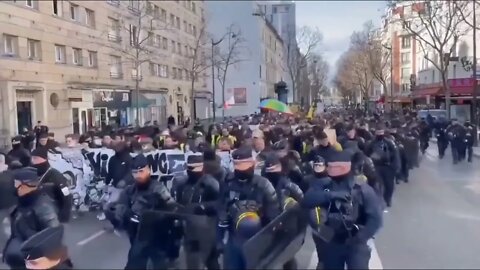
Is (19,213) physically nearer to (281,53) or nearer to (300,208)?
(300,208)

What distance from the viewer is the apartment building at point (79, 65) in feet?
83.9

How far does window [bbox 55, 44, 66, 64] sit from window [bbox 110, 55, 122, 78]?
6089 mm

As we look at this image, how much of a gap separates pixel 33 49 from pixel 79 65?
4.62 meters

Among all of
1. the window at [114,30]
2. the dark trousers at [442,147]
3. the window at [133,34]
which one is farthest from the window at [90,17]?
the dark trousers at [442,147]

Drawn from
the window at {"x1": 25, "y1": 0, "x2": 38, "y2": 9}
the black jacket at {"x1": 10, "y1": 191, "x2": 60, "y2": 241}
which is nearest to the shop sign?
the window at {"x1": 25, "y1": 0, "x2": 38, "y2": 9}

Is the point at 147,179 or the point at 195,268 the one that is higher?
the point at 147,179

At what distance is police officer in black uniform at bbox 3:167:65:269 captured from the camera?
510cm

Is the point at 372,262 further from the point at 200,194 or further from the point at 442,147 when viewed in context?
the point at 442,147

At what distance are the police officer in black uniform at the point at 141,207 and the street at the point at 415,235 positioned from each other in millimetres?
367

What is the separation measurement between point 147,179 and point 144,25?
37.4 m

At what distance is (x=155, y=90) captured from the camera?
44.1 metres

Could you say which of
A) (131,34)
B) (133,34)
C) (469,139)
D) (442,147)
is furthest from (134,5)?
(469,139)

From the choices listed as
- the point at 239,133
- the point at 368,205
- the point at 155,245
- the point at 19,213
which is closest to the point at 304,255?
the point at 368,205

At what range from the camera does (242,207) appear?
5.54m
